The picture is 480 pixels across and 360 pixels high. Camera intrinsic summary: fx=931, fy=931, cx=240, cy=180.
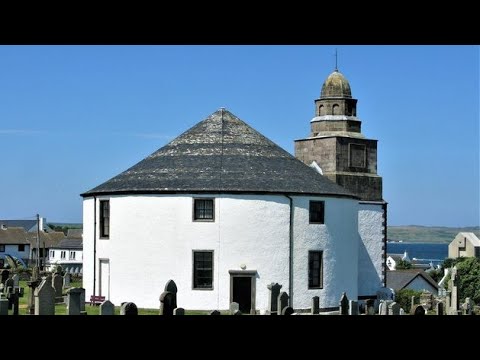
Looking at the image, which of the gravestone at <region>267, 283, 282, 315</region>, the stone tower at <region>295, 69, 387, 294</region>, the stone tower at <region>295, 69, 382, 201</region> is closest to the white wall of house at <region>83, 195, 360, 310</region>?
the gravestone at <region>267, 283, 282, 315</region>

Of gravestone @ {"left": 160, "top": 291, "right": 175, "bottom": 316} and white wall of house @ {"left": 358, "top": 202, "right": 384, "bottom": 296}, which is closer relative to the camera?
gravestone @ {"left": 160, "top": 291, "right": 175, "bottom": 316}

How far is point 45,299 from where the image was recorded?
29.4 meters

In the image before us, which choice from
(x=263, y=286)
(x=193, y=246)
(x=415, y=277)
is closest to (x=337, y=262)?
(x=263, y=286)

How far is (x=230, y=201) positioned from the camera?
134 ft

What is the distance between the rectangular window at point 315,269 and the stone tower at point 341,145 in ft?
39.0

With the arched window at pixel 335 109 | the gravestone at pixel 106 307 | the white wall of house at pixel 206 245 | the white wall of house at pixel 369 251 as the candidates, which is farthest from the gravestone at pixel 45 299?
the arched window at pixel 335 109

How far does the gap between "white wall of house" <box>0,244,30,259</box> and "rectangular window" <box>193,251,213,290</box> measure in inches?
2948

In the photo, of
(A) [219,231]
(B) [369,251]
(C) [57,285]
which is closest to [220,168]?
(A) [219,231]

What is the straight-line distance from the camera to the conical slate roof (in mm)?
41219

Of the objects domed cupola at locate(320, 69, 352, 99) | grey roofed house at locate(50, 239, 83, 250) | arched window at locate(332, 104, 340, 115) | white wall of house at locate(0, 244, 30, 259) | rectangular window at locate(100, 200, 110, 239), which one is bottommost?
white wall of house at locate(0, 244, 30, 259)

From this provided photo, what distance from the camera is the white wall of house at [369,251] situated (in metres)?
50.2

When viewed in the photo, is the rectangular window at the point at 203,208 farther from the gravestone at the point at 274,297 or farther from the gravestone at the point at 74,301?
the gravestone at the point at 74,301

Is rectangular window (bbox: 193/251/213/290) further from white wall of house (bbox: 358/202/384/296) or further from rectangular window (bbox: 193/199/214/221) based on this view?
white wall of house (bbox: 358/202/384/296)
